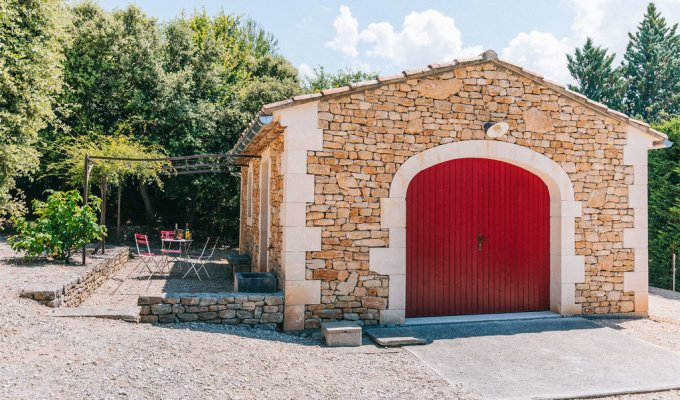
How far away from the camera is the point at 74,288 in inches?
281

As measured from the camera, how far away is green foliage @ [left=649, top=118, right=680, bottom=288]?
34.8ft

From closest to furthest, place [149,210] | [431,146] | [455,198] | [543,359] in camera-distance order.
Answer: [543,359] → [431,146] → [455,198] → [149,210]

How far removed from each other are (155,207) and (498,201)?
15498mm

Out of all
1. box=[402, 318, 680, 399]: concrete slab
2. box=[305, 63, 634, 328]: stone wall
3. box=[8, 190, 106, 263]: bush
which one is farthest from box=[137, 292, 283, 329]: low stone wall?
box=[8, 190, 106, 263]: bush

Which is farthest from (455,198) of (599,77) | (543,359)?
(599,77)

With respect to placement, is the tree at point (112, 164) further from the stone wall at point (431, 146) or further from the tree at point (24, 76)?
the stone wall at point (431, 146)

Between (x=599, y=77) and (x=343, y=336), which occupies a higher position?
(x=599, y=77)

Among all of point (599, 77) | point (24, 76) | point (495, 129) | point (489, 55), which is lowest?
point (495, 129)

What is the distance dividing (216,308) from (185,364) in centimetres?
172

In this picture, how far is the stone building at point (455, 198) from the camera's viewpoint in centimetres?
639

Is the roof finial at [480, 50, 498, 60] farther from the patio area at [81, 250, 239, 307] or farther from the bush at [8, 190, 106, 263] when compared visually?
the bush at [8, 190, 106, 263]

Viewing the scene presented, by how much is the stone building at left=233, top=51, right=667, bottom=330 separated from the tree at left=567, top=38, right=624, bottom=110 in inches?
677

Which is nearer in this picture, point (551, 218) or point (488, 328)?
point (488, 328)

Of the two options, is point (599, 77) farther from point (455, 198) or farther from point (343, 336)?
point (343, 336)
